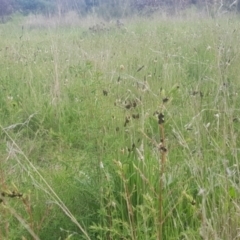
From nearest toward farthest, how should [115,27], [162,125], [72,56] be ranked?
[162,125]
[72,56]
[115,27]

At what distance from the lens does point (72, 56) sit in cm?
473

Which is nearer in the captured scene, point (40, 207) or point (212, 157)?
point (40, 207)

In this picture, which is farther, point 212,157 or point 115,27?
point 115,27

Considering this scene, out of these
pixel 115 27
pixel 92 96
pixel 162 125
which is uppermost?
pixel 162 125

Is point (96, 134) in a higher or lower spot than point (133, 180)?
higher

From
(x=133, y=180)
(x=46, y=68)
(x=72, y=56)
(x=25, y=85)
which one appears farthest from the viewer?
(x=72, y=56)

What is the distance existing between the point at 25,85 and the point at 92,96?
1801mm

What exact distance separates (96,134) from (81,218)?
375mm

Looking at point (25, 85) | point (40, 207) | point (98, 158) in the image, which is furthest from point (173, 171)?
point (25, 85)

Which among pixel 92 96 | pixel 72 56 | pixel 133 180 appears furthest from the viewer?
pixel 72 56

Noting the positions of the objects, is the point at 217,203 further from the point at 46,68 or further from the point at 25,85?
the point at 46,68

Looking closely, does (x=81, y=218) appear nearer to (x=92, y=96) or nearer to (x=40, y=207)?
(x=40, y=207)

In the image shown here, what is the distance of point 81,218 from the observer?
1604 mm

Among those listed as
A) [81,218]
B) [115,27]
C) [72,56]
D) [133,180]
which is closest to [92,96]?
[133,180]
